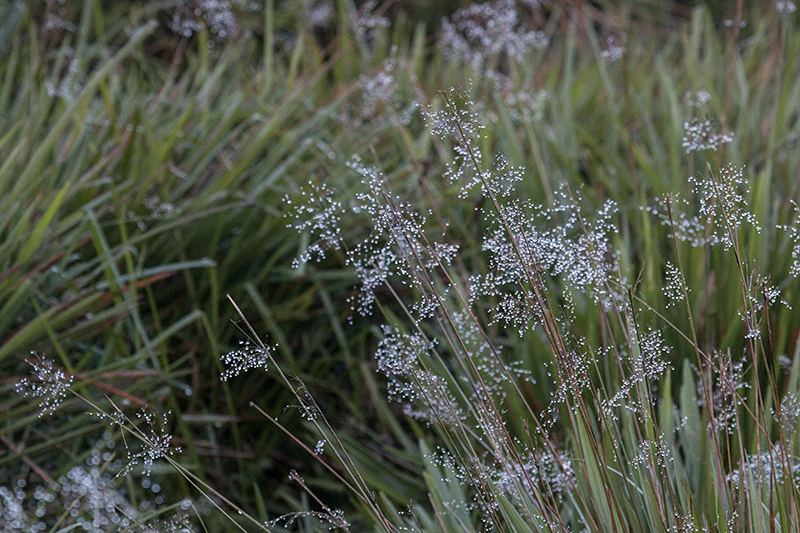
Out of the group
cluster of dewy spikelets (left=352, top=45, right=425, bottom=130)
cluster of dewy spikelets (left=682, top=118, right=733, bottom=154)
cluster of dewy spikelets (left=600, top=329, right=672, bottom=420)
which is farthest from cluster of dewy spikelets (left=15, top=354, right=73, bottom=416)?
cluster of dewy spikelets (left=352, top=45, right=425, bottom=130)

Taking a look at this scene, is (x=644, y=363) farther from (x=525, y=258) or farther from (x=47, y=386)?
(x=47, y=386)

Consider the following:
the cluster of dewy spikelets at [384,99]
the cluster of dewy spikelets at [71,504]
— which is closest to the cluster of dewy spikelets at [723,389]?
the cluster of dewy spikelets at [71,504]

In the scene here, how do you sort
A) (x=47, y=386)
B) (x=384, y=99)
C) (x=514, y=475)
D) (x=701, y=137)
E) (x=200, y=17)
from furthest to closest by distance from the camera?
(x=200, y=17), (x=384, y=99), (x=701, y=137), (x=47, y=386), (x=514, y=475)

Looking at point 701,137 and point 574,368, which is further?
point 701,137

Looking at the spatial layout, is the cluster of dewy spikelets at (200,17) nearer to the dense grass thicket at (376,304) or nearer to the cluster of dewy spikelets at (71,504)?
the dense grass thicket at (376,304)

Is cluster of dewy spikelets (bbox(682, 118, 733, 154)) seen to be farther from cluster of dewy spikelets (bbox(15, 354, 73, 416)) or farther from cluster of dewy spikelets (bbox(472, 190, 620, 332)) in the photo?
cluster of dewy spikelets (bbox(15, 354, 73, 416))

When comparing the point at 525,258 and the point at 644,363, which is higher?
the point at 525,258

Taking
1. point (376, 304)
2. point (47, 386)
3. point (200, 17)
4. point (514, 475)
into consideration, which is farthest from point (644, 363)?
point (200, 17)

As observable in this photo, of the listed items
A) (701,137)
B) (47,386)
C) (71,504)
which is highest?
(701,137)

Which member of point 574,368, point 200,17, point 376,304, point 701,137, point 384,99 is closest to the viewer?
point 574,368
